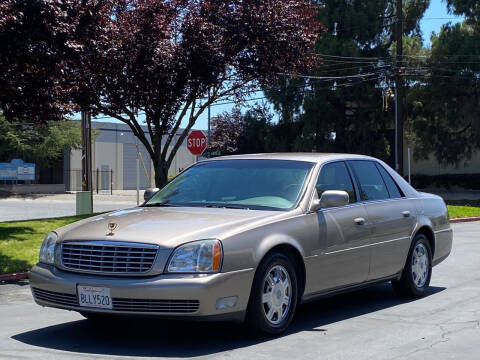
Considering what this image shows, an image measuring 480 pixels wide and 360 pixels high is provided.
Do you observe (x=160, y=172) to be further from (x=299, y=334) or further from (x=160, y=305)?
(x=160, y=305)

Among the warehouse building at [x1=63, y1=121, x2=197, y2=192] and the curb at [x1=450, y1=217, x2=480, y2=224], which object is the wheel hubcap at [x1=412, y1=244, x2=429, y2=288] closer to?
the curb at [x1=450, y1=217, x2=480, y2=224]

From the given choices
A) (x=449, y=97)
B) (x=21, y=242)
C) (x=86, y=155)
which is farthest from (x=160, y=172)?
(x=449, y=97)

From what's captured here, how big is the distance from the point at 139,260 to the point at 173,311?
0.51 meters

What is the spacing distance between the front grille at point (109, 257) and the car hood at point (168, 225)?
0.21 ft

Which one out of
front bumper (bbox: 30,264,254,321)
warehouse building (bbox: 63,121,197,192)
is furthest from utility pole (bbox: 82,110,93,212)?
warehouse building (bbox: 63,121,197,192)

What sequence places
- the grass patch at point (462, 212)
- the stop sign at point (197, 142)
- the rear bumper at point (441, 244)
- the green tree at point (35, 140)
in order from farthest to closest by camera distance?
1. the green tree at point (35, 140)
2. the grass patch at point (462, 212)
3. the stop sign at point (197, 142)
4. the rear bumper at point (441, 244)

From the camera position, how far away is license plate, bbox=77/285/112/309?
19.9 feet

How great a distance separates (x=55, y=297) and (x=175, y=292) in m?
1.22

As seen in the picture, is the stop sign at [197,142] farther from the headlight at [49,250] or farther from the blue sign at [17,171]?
the blue sign at [17,171]

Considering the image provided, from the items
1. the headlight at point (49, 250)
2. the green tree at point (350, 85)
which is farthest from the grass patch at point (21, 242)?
the green tree at point (350, 85)

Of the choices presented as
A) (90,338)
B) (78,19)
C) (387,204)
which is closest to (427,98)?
(78,19)

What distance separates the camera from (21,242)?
1356 cm

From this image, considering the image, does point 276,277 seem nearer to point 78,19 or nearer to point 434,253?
point 434,253

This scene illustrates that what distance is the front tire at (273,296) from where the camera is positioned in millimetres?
6344
